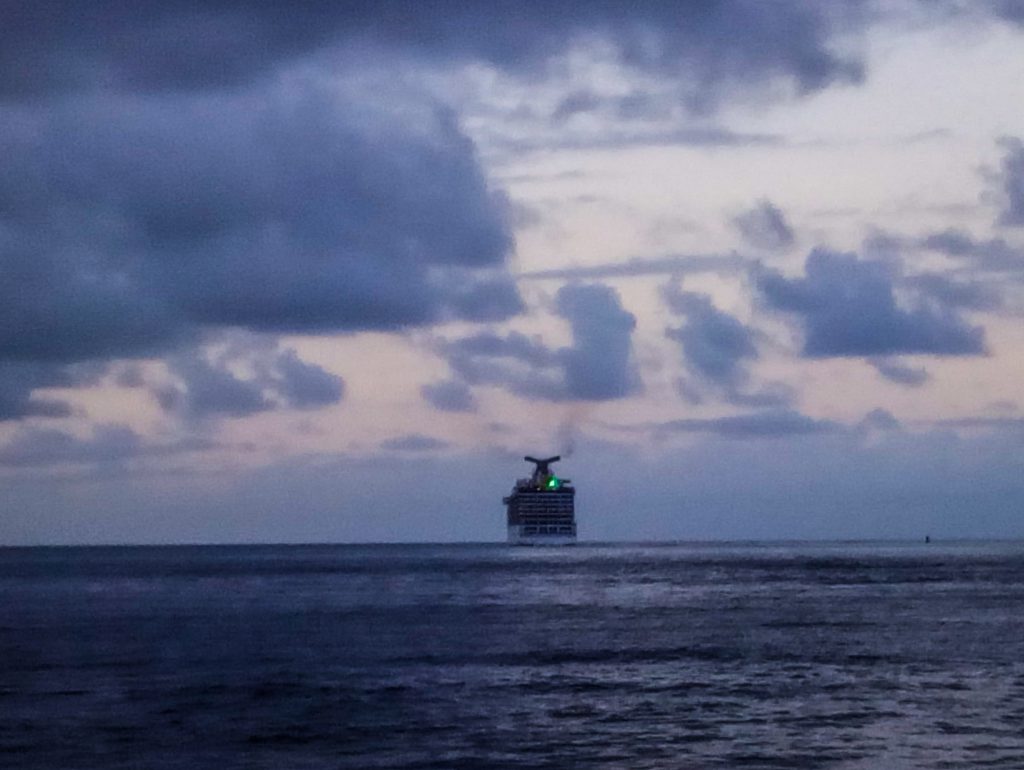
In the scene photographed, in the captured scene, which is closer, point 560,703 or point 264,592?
point 560,703

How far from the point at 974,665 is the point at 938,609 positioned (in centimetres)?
3509

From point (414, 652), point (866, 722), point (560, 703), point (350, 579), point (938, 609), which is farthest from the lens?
point (350, 579)

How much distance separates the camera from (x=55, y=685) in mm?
51469

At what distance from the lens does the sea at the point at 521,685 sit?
3716cm

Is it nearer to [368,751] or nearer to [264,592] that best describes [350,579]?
[264,592]

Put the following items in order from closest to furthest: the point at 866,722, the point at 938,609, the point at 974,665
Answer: the point at 866,722
the point at 974,665
the point at 938,609

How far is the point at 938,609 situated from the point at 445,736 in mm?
A: 56567

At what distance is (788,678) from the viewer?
2050 inches

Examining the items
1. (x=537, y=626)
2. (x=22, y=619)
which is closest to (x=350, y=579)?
(x=22, y=619)

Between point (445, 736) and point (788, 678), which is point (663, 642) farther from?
point (445, 736)

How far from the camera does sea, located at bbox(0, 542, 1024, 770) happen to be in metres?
37.2

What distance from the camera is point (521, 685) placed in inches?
2016

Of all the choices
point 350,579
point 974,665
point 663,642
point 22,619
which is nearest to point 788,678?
point 974,665

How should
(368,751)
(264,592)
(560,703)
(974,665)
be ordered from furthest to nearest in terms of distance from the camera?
(264,592)
(974,665)
(560,703)
(368,751)
